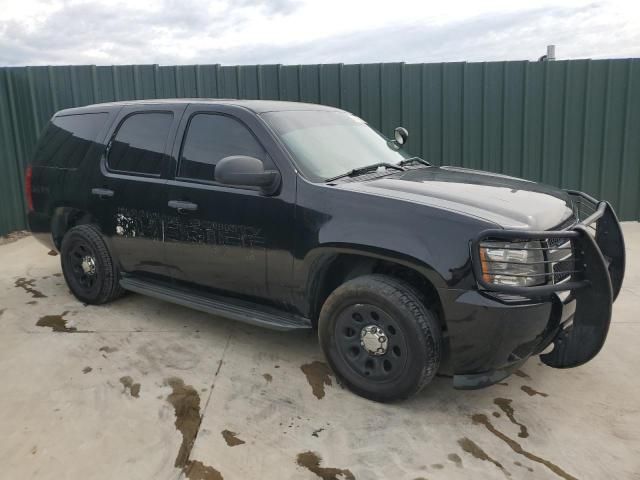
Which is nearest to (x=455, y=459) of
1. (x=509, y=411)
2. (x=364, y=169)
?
(x=509, y=411)

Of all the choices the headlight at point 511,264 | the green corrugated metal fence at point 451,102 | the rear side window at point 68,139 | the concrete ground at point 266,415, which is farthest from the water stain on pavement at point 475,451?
the green corrugated metal fence at point 451,102

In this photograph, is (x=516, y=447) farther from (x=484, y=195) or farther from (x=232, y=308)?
(x=232, y=308)

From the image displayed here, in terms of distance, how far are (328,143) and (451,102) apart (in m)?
4.41

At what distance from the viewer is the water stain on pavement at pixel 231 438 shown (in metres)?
2.90

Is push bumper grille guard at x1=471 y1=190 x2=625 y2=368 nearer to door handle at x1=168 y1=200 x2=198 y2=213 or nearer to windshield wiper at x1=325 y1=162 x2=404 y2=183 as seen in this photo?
windshield wiper at x1=325 y1=162 x2=404 y2=183

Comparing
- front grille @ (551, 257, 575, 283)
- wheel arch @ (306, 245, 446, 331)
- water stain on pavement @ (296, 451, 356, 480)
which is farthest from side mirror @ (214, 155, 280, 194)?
front grille @ (551, 257, 575, 283)

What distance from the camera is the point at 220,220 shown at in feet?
12.4

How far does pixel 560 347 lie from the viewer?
3.05 metres

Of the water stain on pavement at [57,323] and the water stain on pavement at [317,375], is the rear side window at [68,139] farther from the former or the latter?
the water stain on pavement at [317,375]

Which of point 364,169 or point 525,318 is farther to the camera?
point 364,169

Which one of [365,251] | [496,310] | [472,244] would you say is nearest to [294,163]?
[365,251]

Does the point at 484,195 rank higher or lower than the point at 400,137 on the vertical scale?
lower

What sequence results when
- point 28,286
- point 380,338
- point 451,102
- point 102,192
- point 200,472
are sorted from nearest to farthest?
point 200,472, point 380,338, point 102,192, point 28,286, point 451,102

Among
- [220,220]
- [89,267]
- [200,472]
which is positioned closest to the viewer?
[200,472]
